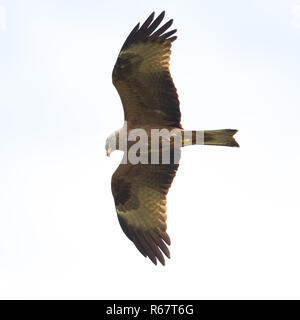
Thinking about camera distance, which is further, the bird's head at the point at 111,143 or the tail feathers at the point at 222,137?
the bird's head at the point at 111,143

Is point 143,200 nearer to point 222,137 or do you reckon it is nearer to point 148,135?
point 148,135

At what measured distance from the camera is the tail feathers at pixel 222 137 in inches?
352

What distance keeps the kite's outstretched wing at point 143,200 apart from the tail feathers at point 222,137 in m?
1.06

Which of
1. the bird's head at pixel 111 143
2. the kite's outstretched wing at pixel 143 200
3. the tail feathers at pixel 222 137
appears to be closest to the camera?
the tail feathers at pixel 222 137

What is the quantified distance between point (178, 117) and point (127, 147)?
3.06ft

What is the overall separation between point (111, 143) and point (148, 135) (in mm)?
629

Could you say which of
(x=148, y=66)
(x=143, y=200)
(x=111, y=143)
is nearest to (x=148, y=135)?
(x=111, y=143)

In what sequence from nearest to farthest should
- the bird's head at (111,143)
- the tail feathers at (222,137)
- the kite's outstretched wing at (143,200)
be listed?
1. the tail feathers at (222,137)
2. the bird's head at (111,143)
3. the kite's outstretched wing at (143,200)

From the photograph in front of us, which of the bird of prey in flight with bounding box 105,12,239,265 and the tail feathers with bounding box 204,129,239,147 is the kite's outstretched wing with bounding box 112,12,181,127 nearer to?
the bird of prey in flight with bounding box 105,12,239,265

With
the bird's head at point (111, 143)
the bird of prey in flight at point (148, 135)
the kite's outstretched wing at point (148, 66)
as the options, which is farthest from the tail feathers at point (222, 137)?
the bird's head at point (111, 143)

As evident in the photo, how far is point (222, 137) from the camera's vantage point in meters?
8.98

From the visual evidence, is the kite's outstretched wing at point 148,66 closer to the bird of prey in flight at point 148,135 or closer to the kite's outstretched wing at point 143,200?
the bird of prey in flight at point 148,135

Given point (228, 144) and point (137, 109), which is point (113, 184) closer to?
point (137, 109)

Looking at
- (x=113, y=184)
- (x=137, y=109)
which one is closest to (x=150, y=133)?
(x=137, y=109)
